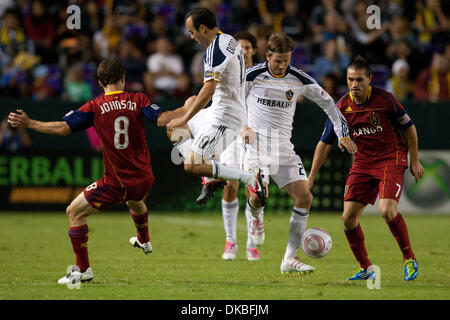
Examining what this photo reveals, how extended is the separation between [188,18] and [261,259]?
3.36 meters

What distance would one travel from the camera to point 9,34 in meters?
17.4

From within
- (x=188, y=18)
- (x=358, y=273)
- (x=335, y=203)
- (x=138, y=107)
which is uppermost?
(x=188, y=18)

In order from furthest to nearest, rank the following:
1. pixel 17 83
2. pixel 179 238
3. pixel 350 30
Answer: pixel 350 30 < pixel 17 83 < pixel 179 238

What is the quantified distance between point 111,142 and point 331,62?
10202 mm

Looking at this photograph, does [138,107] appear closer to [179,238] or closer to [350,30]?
[179,238]

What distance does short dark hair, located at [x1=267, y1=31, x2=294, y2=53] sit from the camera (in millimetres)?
8195

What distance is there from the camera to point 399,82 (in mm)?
17078

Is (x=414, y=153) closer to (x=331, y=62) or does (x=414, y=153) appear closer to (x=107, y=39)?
(x=331, y=62)

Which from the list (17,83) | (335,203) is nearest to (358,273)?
(335,203)

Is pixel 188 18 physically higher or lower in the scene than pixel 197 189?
higher

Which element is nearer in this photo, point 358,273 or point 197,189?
point 358,273

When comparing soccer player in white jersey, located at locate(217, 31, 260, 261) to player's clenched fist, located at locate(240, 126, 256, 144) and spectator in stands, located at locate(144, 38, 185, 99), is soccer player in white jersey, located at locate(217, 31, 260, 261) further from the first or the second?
spectator in stands, located at locate(144, 38, 185, 99)

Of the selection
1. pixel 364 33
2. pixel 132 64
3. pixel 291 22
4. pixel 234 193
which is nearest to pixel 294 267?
pixel 234 193
